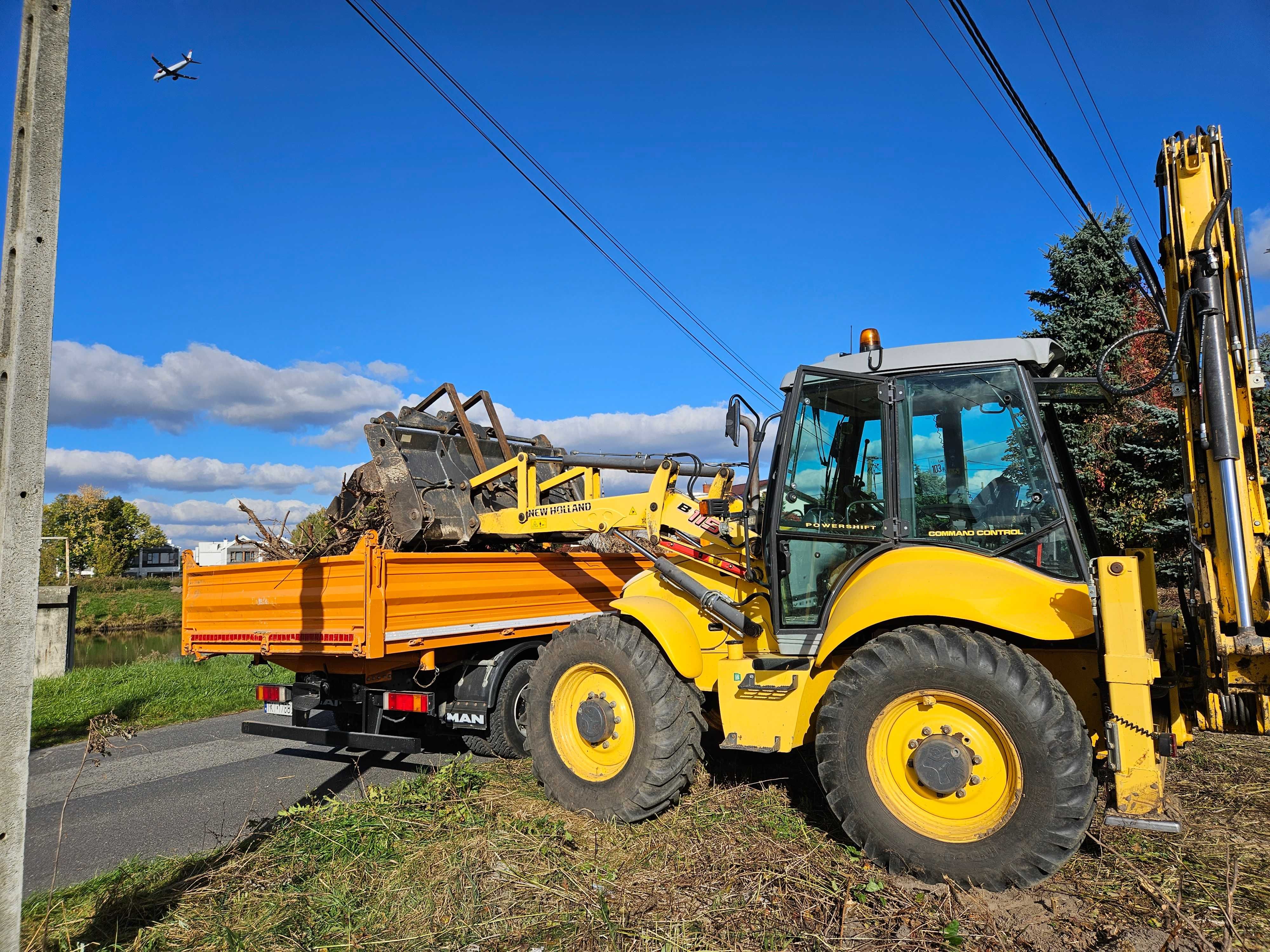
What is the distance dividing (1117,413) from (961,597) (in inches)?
473

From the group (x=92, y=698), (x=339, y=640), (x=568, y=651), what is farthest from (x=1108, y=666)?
(x=92, y=698)

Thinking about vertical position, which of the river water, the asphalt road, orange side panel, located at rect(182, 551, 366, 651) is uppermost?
orange side panel, located at rect(182, 551, 366, 651)

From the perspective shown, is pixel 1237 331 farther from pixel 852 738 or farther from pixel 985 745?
pixel 852 738

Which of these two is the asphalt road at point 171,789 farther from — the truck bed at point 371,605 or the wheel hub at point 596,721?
the wheel hub at point 596,721

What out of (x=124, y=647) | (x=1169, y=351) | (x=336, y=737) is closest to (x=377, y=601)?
(x=336, y=737)

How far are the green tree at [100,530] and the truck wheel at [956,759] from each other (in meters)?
38.9

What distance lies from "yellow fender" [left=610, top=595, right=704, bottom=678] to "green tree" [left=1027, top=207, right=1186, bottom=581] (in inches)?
340

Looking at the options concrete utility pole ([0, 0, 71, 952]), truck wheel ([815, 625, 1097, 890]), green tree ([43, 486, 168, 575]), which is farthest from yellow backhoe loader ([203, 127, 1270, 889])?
green tree ([43, 486, 168, 575])

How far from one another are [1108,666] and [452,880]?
323 cm

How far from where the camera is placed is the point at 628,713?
198 inches

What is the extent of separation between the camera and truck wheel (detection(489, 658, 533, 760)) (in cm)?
638

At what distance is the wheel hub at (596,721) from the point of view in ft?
16.4

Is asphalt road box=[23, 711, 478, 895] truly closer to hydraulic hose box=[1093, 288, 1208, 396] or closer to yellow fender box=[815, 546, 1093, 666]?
yellow fender box=[815, 546, 1093, 666]

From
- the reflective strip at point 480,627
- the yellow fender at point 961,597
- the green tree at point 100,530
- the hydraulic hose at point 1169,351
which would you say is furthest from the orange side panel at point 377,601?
the green tree at point 100,530
